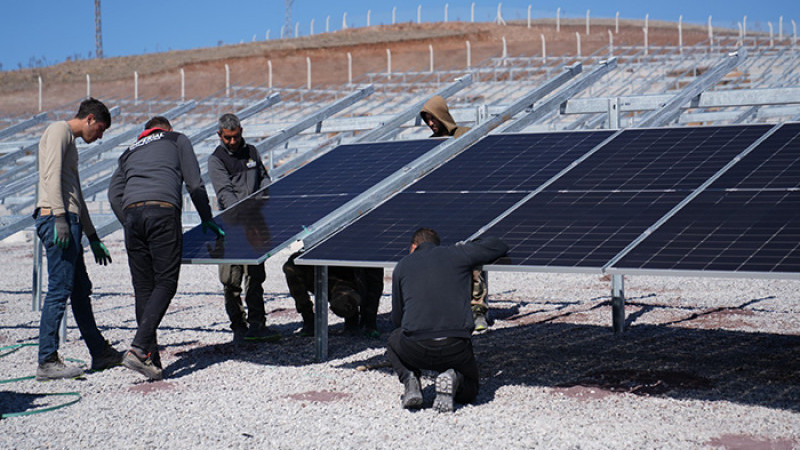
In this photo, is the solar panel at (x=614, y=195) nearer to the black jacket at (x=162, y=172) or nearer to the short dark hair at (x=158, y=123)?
the black jacket at (x=162, y=172)

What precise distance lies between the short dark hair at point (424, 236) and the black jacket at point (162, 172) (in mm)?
1821

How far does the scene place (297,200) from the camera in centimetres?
792

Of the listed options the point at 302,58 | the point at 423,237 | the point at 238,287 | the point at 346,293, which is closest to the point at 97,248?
the point at 238,287

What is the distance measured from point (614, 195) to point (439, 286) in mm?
1552

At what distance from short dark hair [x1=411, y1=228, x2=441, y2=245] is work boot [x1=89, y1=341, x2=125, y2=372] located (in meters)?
2.86

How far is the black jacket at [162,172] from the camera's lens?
6875 millimetres

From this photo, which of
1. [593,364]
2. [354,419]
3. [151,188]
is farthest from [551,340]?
[151,188]

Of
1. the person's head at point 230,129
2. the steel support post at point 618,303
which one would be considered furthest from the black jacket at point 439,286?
the steel support post at point 618,303

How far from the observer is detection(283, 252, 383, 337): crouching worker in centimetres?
809

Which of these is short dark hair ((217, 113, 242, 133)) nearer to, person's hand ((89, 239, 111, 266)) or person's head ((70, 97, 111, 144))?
person's head ((70, 97, 111, 144))

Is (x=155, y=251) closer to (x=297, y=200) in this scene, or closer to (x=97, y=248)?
(x=97, y=248)

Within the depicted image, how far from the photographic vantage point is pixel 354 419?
225 inches

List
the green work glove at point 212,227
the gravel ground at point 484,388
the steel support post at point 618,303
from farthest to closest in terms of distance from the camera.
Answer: the steel support post at point 618,303
the green work glove at point 212,227
the gravel ground at point 484,388

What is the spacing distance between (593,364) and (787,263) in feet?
8.42
